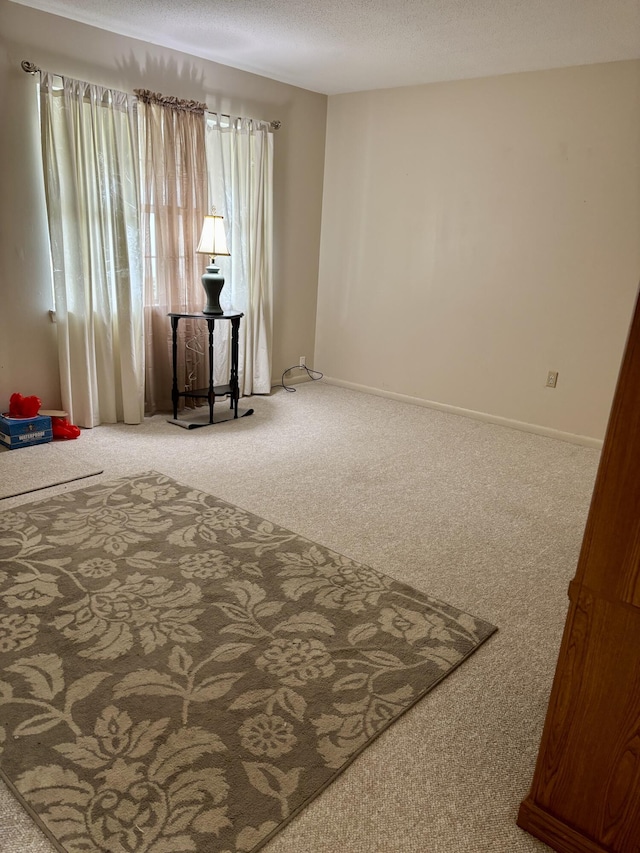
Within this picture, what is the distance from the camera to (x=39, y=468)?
3.37m

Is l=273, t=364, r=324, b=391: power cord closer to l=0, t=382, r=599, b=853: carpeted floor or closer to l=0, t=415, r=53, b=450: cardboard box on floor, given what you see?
l=0, t=382, r=599, b=853: carpeted floor

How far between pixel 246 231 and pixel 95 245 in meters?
1.25

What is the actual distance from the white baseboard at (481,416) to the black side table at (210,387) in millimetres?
1214

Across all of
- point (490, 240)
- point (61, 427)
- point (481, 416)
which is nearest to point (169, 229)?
point (61, 427)

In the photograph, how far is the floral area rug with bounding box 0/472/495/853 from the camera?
57.9 inches

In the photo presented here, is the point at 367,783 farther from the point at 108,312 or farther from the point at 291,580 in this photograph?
the point at 108,312

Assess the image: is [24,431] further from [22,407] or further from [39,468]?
[39,468]

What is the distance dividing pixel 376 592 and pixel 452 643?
38 centimetres

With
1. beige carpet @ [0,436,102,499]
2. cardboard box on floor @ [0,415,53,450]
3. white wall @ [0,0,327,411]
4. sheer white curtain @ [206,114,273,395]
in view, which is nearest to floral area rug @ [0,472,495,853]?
beige carpet @ [0,436,102,499]

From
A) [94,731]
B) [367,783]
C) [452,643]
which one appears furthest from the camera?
[452,643]

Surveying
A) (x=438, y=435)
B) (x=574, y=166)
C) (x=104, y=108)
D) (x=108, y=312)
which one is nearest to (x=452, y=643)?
(x=438, y=435)

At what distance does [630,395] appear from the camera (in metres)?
1.12

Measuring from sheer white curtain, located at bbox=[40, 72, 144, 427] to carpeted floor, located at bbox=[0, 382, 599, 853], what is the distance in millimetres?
327

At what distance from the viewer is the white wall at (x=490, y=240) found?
12.8 feet
